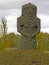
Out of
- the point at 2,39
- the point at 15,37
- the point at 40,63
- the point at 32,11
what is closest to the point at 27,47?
the point at 32,11

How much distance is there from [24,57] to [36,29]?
4.62m

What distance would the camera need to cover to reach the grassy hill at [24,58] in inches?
746

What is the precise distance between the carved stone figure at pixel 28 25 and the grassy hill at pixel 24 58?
102 inches

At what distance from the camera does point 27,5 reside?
2411 cm

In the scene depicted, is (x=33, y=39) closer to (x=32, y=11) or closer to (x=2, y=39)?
(x=32, y=11)

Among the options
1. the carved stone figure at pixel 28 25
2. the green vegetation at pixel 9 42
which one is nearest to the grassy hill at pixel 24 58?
the carved stone figure at pixel 28 25

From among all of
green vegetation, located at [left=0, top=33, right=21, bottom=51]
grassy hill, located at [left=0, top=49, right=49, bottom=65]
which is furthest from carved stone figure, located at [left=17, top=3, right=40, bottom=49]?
green vegetation, located at [left=0, top=33, right=21, bottom=51]

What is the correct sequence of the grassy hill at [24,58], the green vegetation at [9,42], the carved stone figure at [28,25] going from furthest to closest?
the green vegetation at [9,42] → the carved stone figure at [28,25] → the grassy hill at [24,58]

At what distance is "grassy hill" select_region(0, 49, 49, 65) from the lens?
1894cm

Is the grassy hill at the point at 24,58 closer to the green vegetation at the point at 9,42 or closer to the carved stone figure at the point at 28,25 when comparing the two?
the carved stone figure at the point at 28,25

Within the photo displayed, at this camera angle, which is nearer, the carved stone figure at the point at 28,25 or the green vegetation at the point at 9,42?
the carved stone figure at the point at 28,25

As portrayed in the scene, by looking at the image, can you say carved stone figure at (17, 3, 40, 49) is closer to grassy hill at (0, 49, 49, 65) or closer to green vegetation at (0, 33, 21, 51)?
grassy hill at (0, 49, 49, 65)

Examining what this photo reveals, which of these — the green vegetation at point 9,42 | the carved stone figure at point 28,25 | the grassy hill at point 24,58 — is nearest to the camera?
the grassy hill at point 24,58

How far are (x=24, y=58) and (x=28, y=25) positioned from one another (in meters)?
4.80
